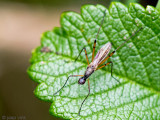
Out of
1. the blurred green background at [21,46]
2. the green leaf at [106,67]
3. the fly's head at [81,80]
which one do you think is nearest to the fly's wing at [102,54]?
the green leaf at [106,67]

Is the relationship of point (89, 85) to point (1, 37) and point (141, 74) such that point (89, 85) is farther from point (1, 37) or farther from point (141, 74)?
point (1, 37)

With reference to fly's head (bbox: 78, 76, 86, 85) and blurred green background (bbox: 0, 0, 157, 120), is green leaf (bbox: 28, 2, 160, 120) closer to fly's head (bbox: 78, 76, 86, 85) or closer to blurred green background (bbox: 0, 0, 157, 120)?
fly's head (bbox: 78, 76, 86, 85)

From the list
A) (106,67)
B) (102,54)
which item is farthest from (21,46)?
(106,67)

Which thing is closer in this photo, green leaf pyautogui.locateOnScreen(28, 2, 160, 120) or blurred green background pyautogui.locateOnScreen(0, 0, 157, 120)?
green leaf pyautogui.locateOnScreen(28, 2, 160, 120)

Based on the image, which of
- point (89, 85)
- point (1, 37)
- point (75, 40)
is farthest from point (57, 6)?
point (89, 85)

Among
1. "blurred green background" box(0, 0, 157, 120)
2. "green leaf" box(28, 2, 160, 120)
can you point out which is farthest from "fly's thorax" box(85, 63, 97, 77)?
"blurred green background" box(0, 0, 157, 120)

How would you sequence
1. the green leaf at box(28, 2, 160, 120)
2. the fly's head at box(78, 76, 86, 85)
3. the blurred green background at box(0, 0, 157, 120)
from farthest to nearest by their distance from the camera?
the blurred green background at box(0, 0, 157, 120), the fly's head at box(78, 76, 86, 85), the green leaf at box(28, 2, 160, 120)
